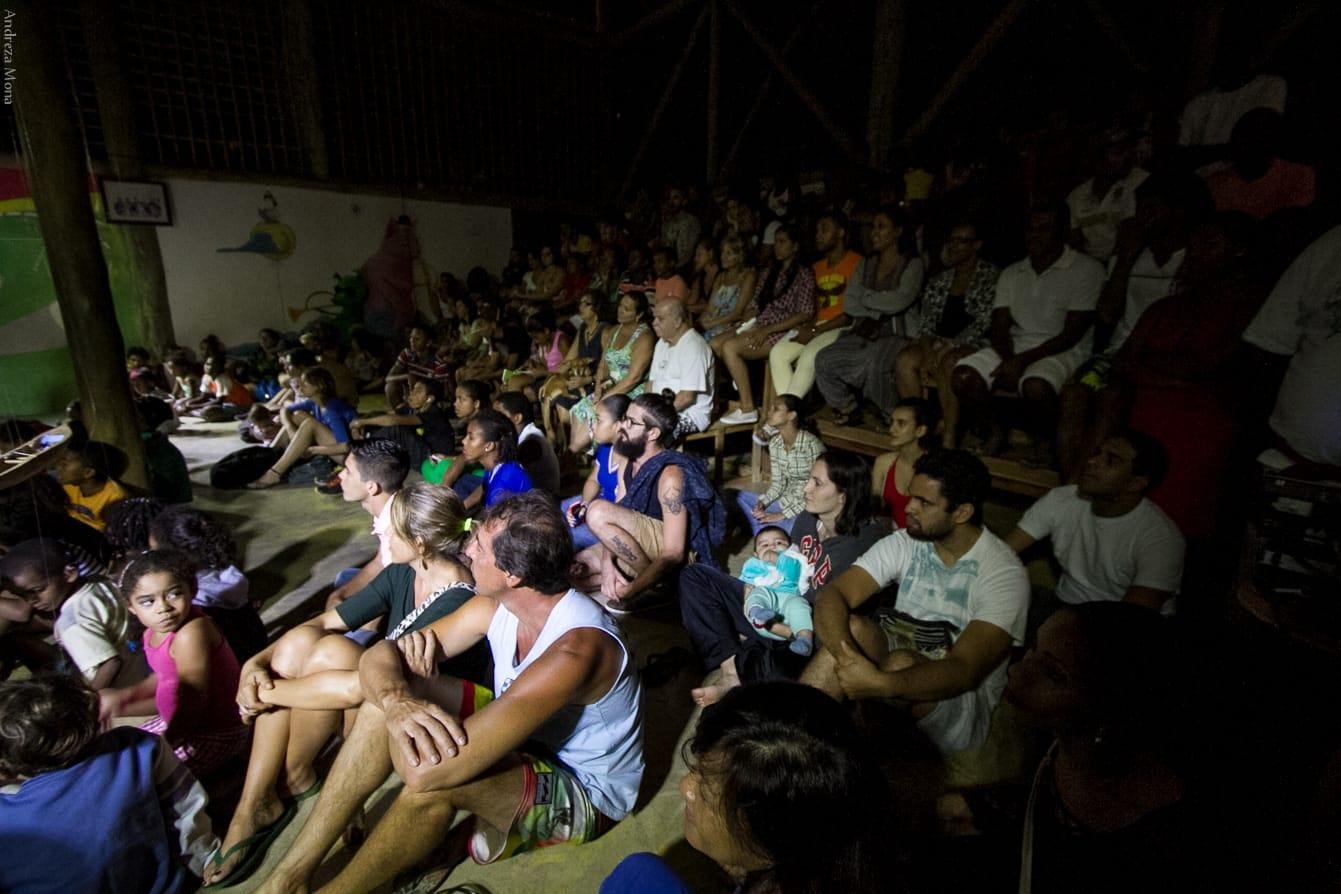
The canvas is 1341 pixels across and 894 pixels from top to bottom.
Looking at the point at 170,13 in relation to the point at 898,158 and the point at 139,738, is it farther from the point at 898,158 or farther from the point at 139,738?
the point at 139,738

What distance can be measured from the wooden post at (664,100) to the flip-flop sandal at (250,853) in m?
9.99

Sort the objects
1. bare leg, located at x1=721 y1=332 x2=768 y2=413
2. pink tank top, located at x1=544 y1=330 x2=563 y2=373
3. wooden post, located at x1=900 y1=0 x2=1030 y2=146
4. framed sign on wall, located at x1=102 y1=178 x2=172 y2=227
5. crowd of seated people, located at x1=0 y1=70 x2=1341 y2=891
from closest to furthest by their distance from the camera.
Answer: crowd of seated people, located at x1=0 y1=70 x2=1341 y2=891
bare leg, located at x1=721 y1=332 x2=768 y2=413
wooden post, located at x1=900 y1=0 x2=1030 y2=146
pink tank top, located at x1=544 y1=330 x2=563 y2=373
framed sign on wall, located at x1=102 y1=178 x2=172 y2=227

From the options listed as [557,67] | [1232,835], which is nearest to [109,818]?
[1232,835]

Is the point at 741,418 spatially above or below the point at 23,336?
below

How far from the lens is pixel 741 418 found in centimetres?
537

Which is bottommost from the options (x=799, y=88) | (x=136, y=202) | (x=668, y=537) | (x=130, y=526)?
(x=668, y=537)

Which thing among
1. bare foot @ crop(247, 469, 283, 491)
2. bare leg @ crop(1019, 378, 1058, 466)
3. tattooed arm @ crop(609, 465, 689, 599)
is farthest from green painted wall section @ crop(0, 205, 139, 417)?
bare leg @ crop(1019, 378, 1058, 466)

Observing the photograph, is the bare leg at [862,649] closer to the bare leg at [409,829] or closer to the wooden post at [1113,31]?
the bare leg at [409,829]

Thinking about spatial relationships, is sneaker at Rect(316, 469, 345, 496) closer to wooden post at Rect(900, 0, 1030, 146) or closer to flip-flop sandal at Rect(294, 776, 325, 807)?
flip-flop sandal at Rect(294, 776, 325, 807)

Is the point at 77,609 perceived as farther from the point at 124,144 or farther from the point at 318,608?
the point at 124,144

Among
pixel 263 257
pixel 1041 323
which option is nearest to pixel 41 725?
pixel 1041 323

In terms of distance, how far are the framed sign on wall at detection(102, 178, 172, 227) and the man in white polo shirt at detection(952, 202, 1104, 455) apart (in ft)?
33.9

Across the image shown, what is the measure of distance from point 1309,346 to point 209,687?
461 centimetres

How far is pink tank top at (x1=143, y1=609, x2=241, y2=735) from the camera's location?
2.11 m
